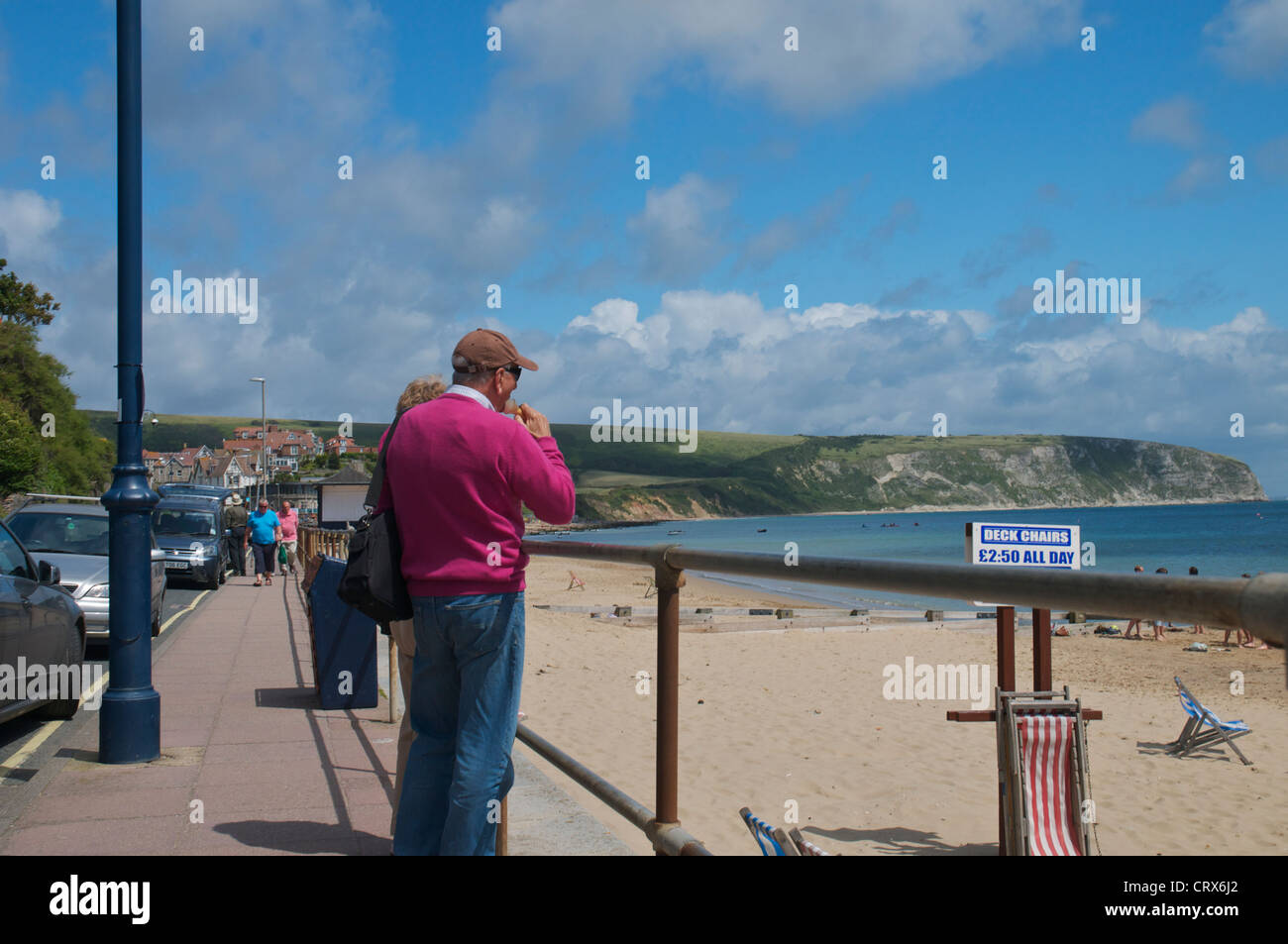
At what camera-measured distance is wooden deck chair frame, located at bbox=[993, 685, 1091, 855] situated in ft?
18.2

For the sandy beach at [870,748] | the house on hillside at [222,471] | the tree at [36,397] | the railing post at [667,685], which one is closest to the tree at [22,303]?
the tree at [36,397]

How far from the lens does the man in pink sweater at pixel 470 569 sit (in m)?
3.09

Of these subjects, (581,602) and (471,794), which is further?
(581,602)

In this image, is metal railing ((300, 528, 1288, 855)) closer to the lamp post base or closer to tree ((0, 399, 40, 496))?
the lamp post base

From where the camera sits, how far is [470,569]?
3086 millimetres

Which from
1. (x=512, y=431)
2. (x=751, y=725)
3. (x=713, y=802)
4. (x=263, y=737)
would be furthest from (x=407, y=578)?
(x=751, y=725)

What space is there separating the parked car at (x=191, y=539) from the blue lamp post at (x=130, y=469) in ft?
49.5

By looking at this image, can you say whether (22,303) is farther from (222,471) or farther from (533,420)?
(222,471)

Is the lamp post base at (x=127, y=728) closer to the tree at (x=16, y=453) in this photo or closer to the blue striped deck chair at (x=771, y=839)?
the blue striped deck chair at (x=771, y=839)

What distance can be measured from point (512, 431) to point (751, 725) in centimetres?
870

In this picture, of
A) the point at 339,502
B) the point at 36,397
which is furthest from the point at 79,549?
the point at 36,397
